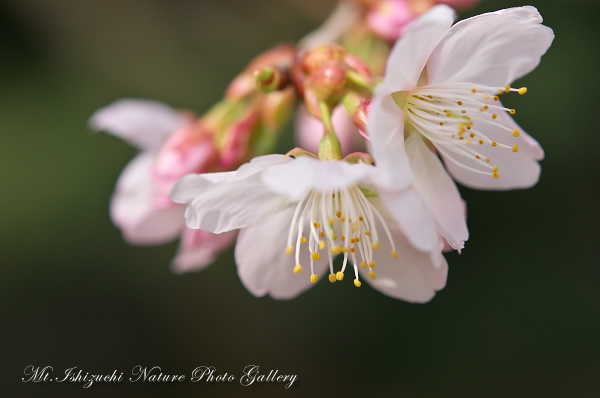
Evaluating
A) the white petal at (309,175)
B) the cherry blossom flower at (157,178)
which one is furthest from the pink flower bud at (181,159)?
the white petal at (309,175)

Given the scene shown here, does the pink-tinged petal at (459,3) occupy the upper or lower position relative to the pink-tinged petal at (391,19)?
lower

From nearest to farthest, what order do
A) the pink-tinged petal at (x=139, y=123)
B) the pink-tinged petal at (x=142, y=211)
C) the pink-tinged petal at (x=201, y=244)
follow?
the pink-tinged petal at (x=201, y=244) → the pink-tinged petal at (x=142, y=211) → the pink-tinged petal at (x=139, y=123)

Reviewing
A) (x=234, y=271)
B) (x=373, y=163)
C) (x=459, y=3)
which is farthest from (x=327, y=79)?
(x=234, y=271)

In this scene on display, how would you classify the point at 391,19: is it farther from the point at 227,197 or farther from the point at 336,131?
the point at 227,197

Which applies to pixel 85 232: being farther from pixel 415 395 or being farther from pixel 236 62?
pixel 415 395

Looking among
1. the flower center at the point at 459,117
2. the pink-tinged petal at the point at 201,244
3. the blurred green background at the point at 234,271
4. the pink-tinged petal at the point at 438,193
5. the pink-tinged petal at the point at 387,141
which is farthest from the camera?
the blurred green background at the point at 234,271

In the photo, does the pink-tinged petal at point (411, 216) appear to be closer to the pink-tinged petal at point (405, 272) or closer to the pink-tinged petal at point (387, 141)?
the pink-tinged petal at point (387, 141)

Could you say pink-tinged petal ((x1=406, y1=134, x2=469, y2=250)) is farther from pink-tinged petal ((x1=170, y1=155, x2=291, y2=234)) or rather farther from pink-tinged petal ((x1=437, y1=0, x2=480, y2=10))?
pink-tinged petal ((x1=437, y1=0, x2=480, y2=10))
